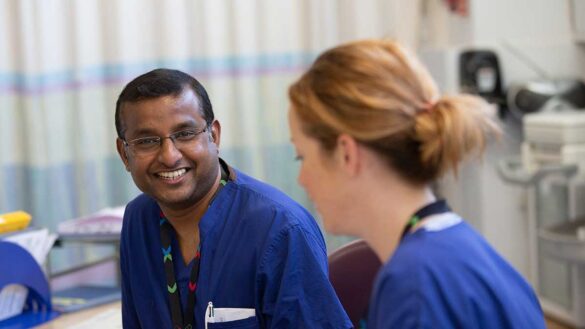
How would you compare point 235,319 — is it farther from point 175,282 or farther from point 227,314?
point 175,282

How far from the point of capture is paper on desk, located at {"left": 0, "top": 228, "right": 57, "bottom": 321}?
2.02 meters

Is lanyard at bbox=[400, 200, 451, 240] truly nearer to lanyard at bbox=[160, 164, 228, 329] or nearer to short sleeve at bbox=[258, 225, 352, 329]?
short sleeve at bbox=[258, 225, 352, 329]

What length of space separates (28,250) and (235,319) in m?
0.75

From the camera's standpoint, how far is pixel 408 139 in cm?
108

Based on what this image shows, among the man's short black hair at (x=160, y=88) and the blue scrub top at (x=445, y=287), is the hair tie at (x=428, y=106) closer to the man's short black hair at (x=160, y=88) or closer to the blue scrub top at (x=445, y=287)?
the blue scrub top at (x=445, y=287)

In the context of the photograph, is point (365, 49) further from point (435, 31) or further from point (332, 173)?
point (435, 31)

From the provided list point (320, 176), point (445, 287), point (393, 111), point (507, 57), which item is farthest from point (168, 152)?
point (507, 57)

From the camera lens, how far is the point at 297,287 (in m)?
1.50

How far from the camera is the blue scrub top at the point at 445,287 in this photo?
992 mm

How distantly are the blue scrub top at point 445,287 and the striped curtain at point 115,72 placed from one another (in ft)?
6.97

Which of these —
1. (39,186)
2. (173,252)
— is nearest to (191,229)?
(173,252)

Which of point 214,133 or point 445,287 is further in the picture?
point 214,133

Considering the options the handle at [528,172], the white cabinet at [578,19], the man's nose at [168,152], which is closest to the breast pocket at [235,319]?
the man's nose at [168,152]

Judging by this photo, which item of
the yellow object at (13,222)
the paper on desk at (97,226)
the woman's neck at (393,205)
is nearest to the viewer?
the woman's neck at (393,205)
